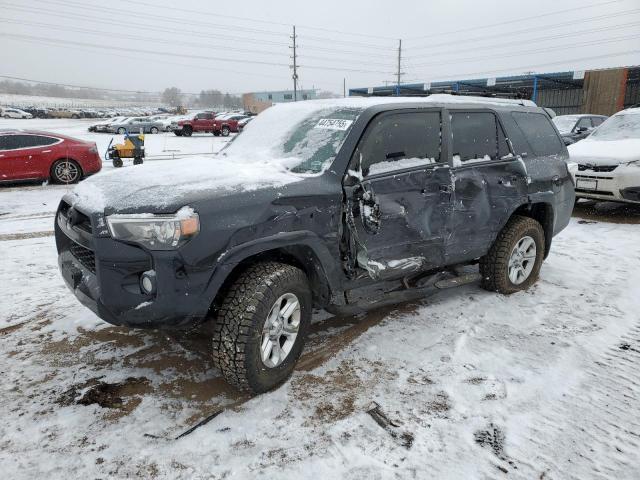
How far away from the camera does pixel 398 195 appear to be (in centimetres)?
347

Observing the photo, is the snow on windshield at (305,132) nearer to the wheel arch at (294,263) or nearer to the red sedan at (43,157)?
the wheel arch at (294,263)

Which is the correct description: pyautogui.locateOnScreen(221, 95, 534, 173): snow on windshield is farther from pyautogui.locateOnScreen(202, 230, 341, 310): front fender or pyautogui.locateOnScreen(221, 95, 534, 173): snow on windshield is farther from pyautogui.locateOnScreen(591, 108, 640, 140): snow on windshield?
pyautogui.locateOnScreen(591, 108, 640, 140): snow on windshield

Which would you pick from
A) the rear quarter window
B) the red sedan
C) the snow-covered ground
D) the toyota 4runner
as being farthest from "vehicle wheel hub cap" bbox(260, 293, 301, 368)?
the red sedan

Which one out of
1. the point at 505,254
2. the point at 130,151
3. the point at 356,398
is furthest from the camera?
the point at 130,151

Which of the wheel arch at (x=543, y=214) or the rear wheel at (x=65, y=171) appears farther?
the rear wheel at (x=65, y=171)

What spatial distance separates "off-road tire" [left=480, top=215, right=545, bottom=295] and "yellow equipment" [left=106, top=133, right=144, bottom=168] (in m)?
12.2

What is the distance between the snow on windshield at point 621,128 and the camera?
346 inches

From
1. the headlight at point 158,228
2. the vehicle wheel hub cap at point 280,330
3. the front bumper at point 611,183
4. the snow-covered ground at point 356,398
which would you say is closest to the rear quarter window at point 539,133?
the snow-covered ground at point 356,398

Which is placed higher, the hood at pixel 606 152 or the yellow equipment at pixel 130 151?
the hood at pixel 606 152

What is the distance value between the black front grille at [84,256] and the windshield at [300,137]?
1.44 meters

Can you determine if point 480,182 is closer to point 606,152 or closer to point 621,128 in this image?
point 606,152

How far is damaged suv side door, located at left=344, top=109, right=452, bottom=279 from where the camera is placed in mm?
3266

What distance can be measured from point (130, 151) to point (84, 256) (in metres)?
13.0

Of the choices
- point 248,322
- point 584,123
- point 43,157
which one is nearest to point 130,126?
point 43,157
